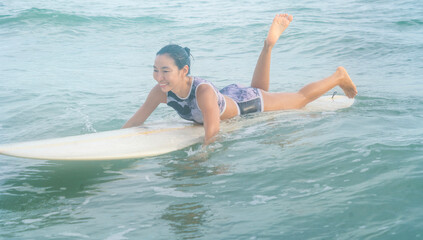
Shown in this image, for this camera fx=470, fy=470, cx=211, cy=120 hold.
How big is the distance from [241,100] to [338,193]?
2137 millimetres

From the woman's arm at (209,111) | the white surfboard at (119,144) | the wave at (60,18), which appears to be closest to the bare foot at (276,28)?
the white surfboard at (119,144)

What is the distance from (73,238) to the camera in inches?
107

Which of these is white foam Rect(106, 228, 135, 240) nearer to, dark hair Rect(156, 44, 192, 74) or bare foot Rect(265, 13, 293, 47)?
dark hair Rect(156, 44, 192, 74)

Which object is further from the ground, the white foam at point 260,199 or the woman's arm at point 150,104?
the woman's arm at point 150,104

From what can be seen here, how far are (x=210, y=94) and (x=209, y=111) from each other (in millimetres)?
162

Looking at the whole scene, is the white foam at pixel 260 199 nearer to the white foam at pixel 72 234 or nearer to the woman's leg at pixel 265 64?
the white foam at pixel 72 234

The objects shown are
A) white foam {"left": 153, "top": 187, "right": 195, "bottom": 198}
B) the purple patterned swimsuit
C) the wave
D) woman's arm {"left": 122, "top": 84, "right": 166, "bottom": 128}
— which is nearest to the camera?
white foam {"left": 153, "top": 187, "right": 195, "bottom": 198}

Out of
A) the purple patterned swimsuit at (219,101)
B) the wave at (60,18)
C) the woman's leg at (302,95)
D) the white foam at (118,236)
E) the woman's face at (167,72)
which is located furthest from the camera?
the wave at (60,18)

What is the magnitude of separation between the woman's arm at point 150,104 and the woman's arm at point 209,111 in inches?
20.6

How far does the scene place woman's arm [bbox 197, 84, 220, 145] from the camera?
13.7 ft

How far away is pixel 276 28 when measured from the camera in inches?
208

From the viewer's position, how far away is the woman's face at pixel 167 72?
13.3 feet

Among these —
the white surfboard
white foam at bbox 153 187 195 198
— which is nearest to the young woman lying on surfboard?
the white surfboard

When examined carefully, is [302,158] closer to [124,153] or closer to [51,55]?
[124,153]
